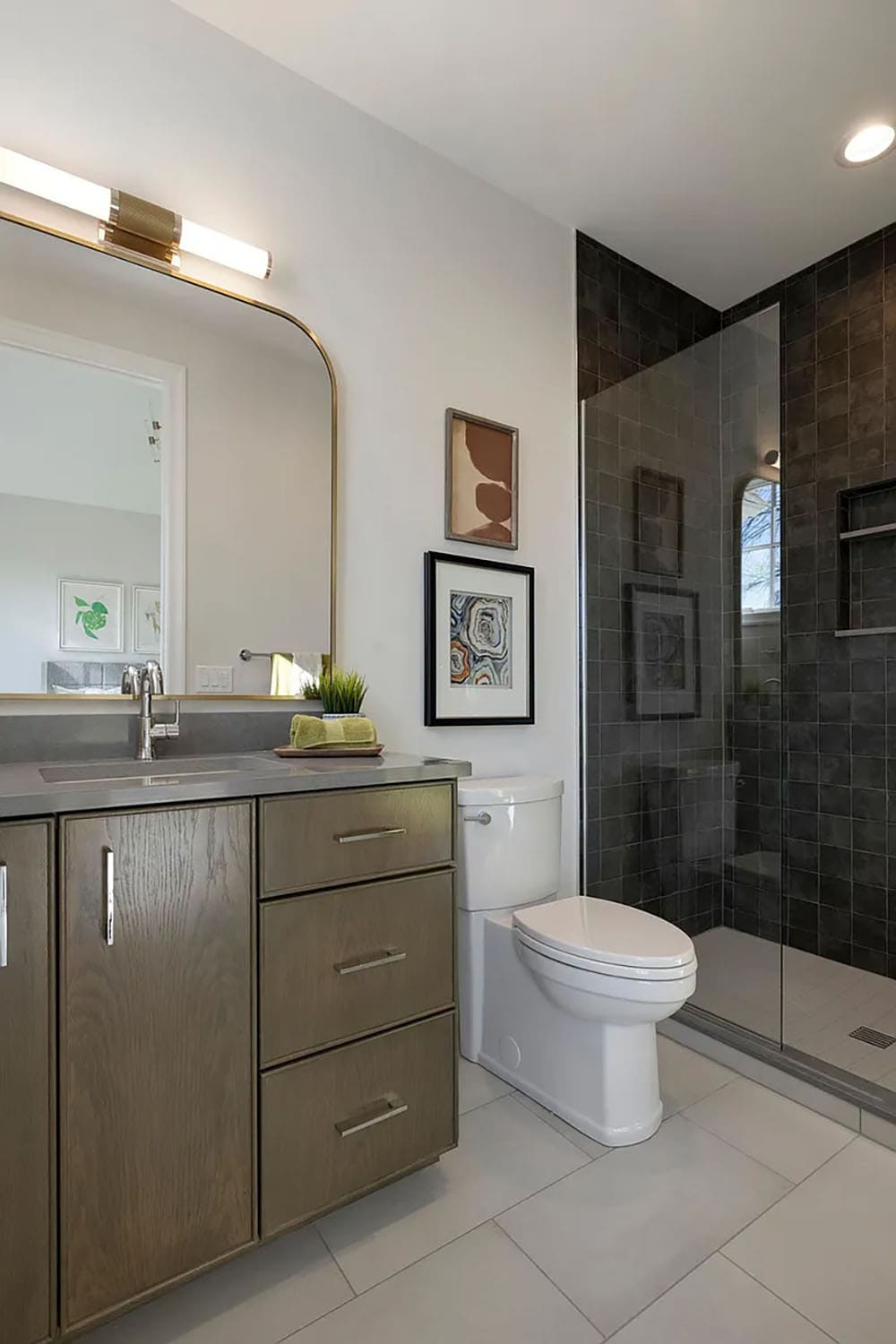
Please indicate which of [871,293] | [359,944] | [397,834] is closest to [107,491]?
[397,834]

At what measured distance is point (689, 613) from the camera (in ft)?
7.63

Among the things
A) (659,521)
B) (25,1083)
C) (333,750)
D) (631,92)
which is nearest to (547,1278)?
(25,1083)

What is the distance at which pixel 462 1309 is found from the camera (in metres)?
1.23

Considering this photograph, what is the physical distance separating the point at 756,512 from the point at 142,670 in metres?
1.81

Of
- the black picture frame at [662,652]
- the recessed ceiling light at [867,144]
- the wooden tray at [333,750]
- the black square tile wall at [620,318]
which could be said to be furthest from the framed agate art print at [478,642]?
the recessed ceiling light at [867,144]

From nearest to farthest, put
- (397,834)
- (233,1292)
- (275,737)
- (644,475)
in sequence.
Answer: (233,1292)
(397,834)
(275,737)
(644,475)

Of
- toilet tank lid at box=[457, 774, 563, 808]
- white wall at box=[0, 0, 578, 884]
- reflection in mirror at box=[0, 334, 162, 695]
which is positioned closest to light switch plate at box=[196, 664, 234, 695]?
reflection in mirror at box=[0, 334, 162, 695]

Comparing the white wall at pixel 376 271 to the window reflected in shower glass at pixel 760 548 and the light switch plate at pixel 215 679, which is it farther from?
the window reflected in shower glass at pixel 760 548

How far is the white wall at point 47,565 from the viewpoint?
149 centimetres

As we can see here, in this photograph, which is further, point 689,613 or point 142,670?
point 689,613

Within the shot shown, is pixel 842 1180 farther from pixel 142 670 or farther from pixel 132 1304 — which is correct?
pixel 142 670

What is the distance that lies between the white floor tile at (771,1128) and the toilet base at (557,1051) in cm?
16

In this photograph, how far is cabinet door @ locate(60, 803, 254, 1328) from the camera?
107cm

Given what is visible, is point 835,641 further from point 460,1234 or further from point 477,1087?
point 460,1234
